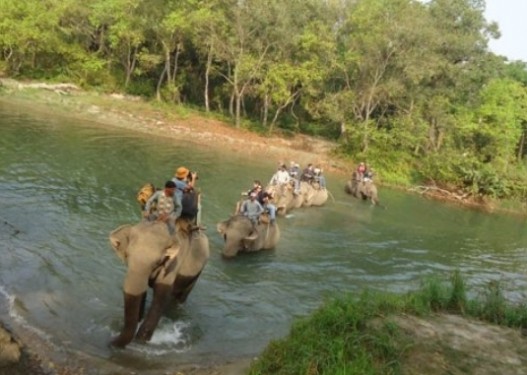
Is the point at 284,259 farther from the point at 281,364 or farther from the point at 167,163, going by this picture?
the point at 167,163

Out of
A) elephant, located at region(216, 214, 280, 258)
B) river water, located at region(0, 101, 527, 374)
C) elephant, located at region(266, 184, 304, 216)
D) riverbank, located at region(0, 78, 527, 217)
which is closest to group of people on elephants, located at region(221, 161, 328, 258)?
elephant, located at region(216, 214, 280, 258)

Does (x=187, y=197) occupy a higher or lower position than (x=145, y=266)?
higher

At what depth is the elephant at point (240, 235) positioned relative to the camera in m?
15.4

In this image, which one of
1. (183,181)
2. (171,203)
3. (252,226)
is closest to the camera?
(171,203)

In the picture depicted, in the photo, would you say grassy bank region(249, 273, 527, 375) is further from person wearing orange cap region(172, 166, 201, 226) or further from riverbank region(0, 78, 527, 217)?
riverbank region(0, 78, 527, 217)

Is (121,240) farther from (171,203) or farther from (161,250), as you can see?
(171,203)

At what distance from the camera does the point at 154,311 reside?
9.66 m

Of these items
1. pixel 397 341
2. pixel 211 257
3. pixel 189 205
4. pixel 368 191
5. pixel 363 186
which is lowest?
pixel 211 257

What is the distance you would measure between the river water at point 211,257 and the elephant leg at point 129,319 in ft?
0.55

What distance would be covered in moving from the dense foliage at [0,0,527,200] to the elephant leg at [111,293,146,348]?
3329 cm

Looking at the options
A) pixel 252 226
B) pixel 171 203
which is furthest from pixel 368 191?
pixel 171 203

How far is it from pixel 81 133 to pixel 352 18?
2342 cm

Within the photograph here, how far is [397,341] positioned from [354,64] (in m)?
39.6

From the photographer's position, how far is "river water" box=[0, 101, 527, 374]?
1027 centimetres
